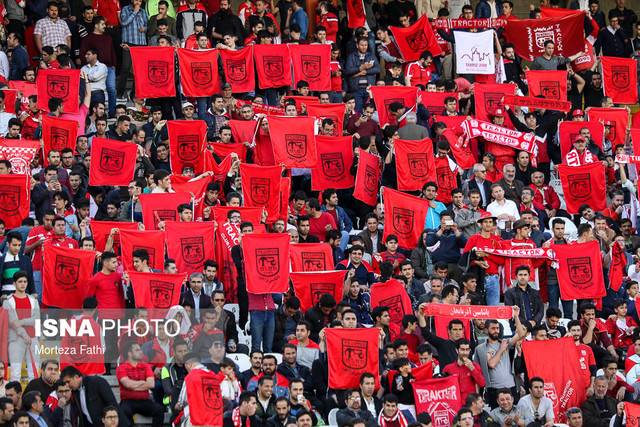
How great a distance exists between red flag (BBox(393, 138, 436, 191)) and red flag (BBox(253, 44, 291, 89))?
2.94 meters

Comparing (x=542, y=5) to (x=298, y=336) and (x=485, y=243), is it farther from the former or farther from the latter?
(x=298, y=336)

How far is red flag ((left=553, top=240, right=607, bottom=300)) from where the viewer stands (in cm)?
2388

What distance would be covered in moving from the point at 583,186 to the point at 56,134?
7101 millimetres

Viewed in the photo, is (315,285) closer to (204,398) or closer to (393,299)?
(393,299)

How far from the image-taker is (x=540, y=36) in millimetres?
30453

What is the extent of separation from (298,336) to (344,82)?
8180 mm

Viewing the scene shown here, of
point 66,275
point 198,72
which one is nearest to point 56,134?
point 198,72

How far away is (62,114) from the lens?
2639 centimetres

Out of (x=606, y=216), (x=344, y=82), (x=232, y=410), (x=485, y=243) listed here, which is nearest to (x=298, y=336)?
(x=232, y=410)

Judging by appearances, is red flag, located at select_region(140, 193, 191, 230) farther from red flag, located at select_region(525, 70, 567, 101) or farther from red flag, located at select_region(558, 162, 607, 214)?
red flag, located at select_region(525, 70, 567, 101)

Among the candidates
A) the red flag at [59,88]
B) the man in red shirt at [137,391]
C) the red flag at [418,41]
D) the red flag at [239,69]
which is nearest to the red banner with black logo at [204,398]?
the man in red shirt at [137,391]

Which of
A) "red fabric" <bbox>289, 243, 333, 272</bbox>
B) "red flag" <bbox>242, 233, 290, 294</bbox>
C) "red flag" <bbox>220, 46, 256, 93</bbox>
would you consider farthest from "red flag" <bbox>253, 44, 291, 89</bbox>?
"red flag" <bbox>242, 233, 290, 294</bbox>

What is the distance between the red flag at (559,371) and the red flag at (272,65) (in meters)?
7.42

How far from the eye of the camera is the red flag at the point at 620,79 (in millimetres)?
29688
